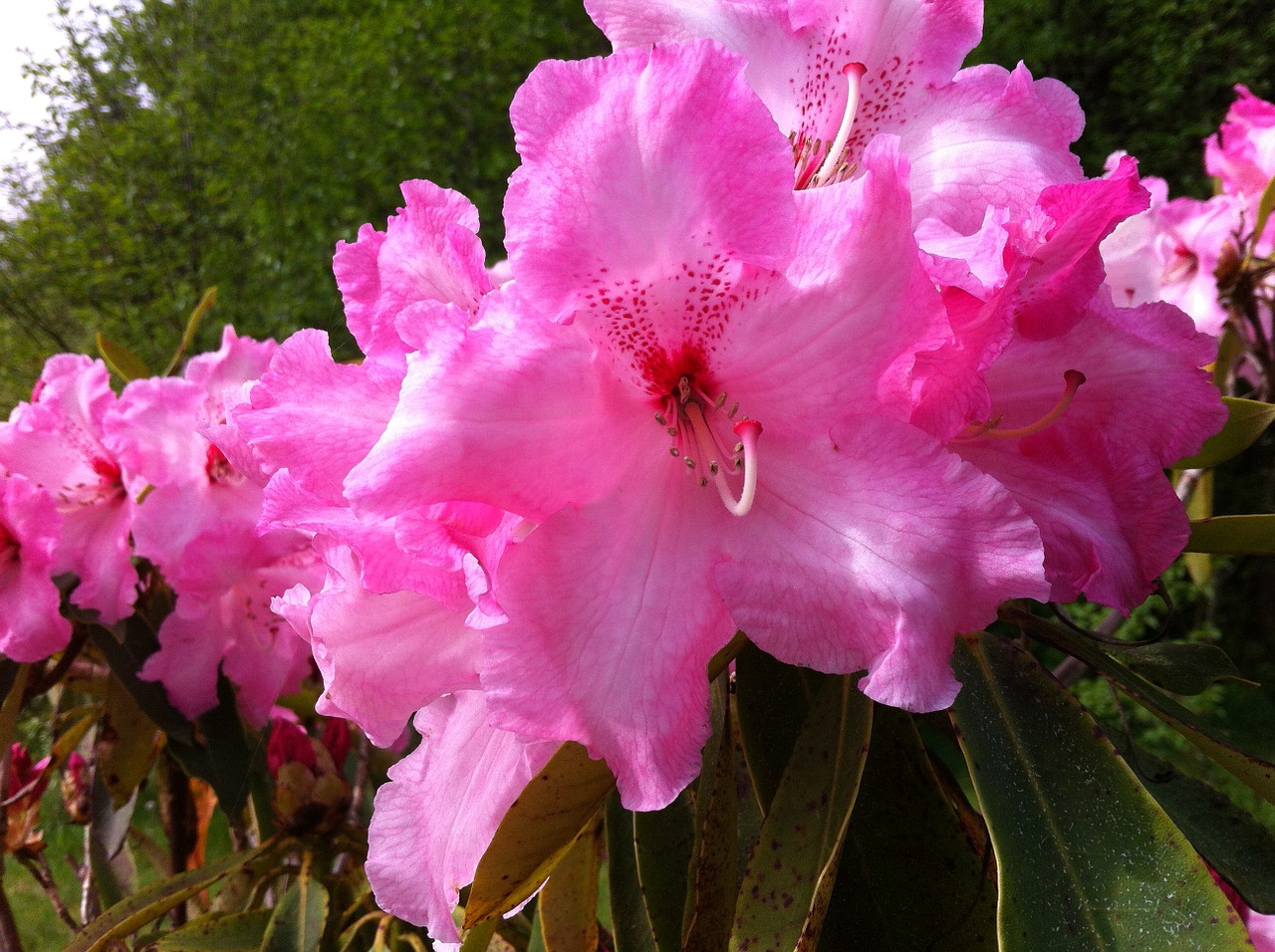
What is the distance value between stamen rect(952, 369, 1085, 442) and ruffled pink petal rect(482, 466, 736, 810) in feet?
0.42

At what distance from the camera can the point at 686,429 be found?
42 centimetres

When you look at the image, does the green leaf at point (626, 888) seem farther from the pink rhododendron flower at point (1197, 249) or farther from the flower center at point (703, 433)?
the pink rhododendron flower at point (1197, 249)

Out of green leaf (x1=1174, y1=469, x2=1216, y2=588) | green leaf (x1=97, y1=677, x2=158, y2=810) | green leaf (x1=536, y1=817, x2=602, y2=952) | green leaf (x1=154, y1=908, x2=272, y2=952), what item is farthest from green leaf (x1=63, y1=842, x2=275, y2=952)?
green leaf (x1=1174, y1=469, x2=1216, y2=588)

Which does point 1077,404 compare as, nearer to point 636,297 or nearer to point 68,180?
point 636,297

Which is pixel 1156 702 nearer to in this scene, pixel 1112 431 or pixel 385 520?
pixel 1112 431

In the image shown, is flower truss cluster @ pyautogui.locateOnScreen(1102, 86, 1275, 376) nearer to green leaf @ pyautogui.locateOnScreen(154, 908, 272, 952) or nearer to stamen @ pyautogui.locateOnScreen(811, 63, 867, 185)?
stamen @ pyautogui.locateOnScreen(811, 63, 867, 185)

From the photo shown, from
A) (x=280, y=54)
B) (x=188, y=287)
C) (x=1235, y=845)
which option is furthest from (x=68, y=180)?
(x=1235, y=845)

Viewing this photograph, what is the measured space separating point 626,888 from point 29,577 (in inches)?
23.6

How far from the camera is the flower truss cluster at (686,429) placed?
1.14ft

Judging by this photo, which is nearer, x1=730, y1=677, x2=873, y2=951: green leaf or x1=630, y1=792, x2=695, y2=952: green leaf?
x1=730, y1=677, x2=873, y2=951: green leaf

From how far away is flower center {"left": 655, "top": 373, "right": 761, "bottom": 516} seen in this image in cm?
40

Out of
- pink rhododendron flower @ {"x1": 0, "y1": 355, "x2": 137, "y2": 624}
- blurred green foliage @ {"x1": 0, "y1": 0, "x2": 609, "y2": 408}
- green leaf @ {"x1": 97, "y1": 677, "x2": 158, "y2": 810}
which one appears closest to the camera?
pink rhododendron flower @ {"x1": 0, "y1": 355, "x2": 137, "y2": 624}

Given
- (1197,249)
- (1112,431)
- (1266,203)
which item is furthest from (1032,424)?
(1197,249)

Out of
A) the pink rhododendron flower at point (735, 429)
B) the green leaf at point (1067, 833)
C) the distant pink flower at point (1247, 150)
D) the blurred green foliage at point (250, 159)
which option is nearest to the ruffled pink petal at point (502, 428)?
the pink rhododendron flower at point (735, 429)
